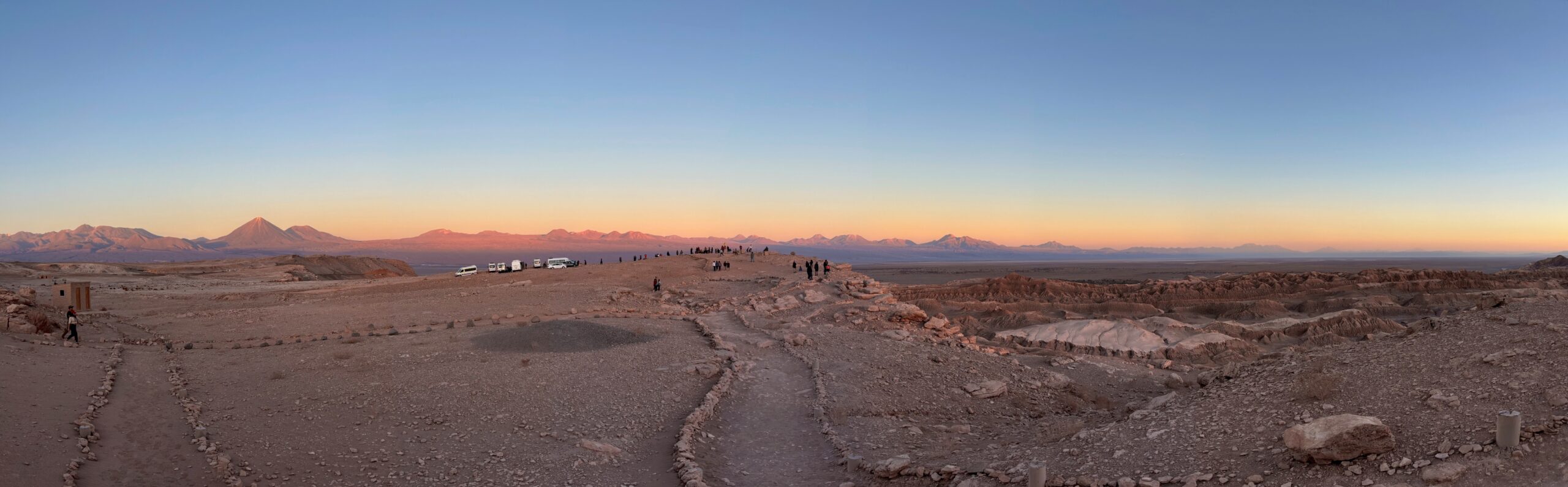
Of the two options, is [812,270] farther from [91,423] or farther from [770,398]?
[91,423]

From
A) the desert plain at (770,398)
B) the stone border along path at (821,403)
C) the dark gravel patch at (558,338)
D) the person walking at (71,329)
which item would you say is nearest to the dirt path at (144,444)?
the desert plain at (770,398)

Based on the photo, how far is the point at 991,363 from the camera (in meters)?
18.2

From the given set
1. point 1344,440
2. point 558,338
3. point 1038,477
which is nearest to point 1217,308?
point 558,338

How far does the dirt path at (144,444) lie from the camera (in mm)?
9104

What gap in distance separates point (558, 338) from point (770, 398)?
22.1 feet

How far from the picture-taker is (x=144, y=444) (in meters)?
10.3

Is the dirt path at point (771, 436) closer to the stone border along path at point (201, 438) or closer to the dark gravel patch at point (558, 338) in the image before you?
the dark gravel patch at point (558, 338)

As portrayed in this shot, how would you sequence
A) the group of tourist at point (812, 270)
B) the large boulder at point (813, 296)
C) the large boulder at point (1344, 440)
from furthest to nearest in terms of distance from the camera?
the group of tourist at point (812, 270) < the large boulder at point (813, 296) < the large boulder at point (1344, 440)

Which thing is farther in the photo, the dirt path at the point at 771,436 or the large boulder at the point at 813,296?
the large boulder at the point at 813,296

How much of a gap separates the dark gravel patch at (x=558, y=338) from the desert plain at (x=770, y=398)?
119 millimetres

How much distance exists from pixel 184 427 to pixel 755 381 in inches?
379

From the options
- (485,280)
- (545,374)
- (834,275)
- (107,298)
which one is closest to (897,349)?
(545,374)

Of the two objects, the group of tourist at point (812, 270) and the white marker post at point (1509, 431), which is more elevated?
the group of tourist at point (812, 270)

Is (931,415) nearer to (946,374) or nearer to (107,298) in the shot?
(946,374)
